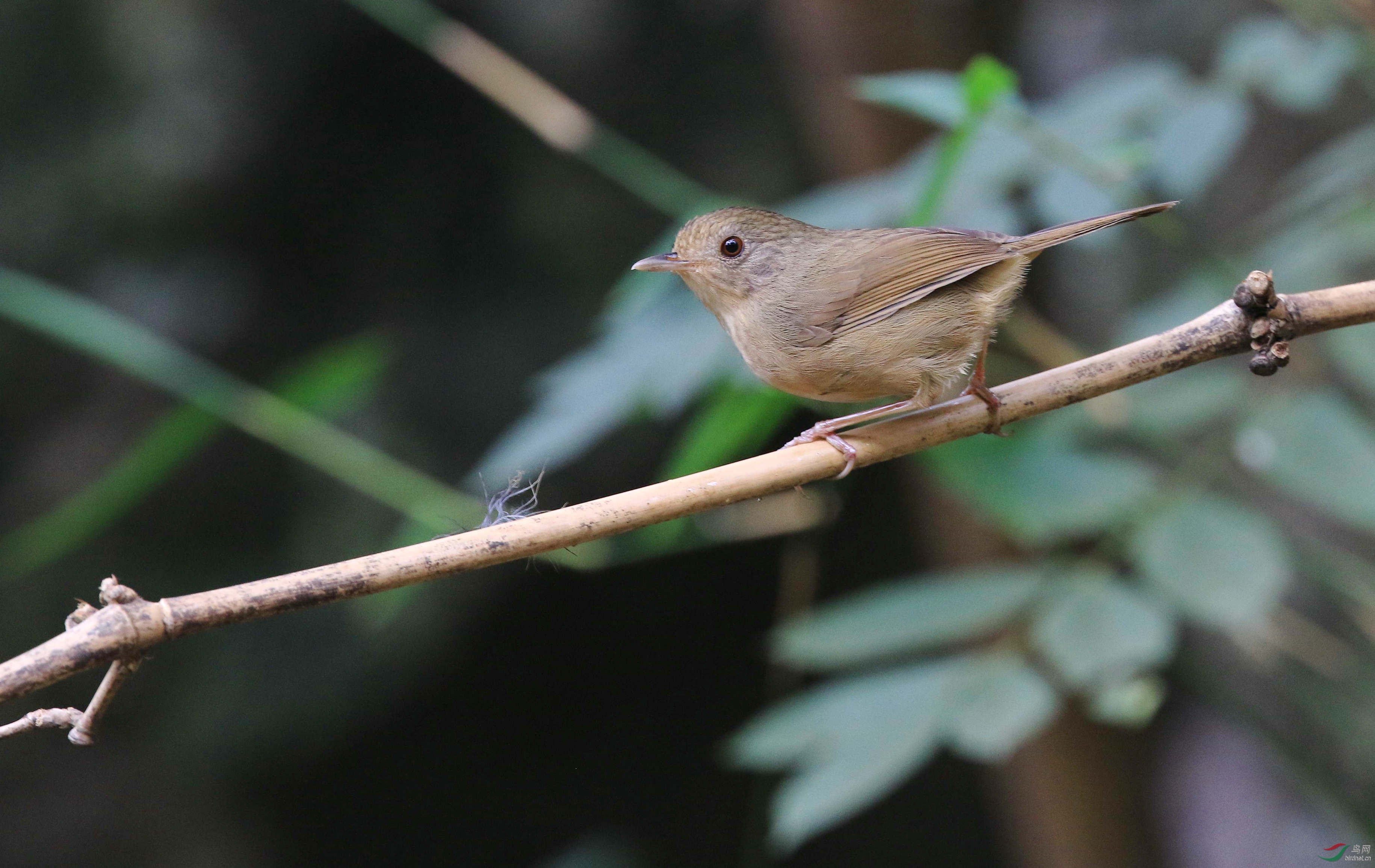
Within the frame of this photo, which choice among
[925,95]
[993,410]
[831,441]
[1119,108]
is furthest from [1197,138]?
[831,441]

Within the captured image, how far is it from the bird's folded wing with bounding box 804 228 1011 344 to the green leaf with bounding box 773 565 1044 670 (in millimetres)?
836

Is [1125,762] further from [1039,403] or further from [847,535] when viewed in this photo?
[1039,403]

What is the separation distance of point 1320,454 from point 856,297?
1.19 meters

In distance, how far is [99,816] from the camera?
4.84 meters

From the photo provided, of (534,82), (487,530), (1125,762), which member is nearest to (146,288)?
(534,82)

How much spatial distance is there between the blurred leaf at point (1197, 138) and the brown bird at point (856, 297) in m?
0.61

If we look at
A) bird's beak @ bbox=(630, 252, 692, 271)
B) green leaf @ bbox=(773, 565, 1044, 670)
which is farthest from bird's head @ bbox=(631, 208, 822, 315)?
green leaf @ bbox=(773, 565, 1044, 670)

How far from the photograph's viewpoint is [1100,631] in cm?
263

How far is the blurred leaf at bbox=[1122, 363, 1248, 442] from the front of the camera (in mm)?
3068

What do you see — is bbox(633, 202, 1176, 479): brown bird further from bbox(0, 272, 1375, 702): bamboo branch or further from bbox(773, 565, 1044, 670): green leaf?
bbox(773, 565, 1044, 670): green leaf

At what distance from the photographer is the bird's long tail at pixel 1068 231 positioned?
215cm

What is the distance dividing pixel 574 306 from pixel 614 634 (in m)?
1.59

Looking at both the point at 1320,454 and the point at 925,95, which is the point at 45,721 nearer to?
the point at 925,95

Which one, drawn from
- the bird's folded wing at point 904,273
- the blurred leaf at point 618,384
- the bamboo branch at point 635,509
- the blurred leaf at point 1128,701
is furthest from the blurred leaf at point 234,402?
the blurred leaf at point 1128,701
